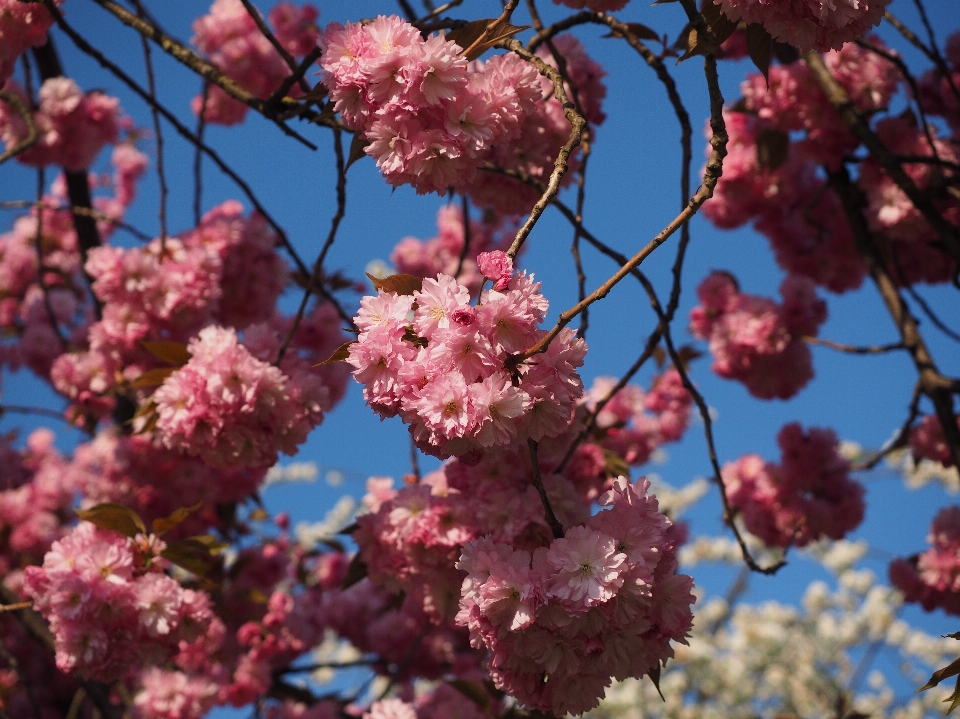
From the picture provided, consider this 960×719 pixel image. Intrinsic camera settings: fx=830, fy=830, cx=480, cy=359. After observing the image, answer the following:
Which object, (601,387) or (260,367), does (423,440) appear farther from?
(601,387)

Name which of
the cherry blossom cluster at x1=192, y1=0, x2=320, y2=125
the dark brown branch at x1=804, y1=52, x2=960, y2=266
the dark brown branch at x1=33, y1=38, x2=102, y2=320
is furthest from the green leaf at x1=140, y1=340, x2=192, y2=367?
the cherry blossom cluster at x1=192, y1=0, x2=320, y2=125

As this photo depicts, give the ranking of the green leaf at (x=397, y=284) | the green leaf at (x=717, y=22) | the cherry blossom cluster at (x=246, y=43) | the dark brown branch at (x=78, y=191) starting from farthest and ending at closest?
the cherry blossom cluster at (x=246, y=43) → the dark brown branch at (x=78, y=191) → the green leaf at (x=717, y=22) → the green leaf at (x=397, y=284)

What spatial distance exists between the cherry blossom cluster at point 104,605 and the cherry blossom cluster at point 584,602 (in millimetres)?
862

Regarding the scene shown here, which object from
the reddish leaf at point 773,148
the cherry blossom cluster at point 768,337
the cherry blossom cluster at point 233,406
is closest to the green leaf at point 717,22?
the cherry blossom cluster at point 233,406

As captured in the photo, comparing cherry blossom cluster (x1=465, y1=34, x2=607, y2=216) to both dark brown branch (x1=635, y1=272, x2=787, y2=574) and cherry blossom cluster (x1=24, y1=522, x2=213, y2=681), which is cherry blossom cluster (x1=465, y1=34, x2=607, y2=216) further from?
cherry blossom cluster (x1=24, y1=522, x2=213, y2=681)

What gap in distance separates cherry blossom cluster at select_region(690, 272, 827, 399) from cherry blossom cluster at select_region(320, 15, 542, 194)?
2.39 metres

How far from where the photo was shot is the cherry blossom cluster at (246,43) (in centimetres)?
366

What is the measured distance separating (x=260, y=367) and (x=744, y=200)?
2.43 m

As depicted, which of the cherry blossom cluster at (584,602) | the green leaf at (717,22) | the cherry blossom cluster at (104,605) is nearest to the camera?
the cherry blossom cluster at (584,602)

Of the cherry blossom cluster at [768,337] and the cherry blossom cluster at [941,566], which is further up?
the cherry blossom cluster at [768,337]

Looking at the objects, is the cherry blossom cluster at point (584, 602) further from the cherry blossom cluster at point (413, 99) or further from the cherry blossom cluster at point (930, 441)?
the cherry blossom cluster at point (930, 441)

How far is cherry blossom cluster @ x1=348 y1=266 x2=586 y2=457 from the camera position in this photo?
104 cm

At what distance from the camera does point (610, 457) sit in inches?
82.3

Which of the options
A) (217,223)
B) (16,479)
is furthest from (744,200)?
(16,479)
